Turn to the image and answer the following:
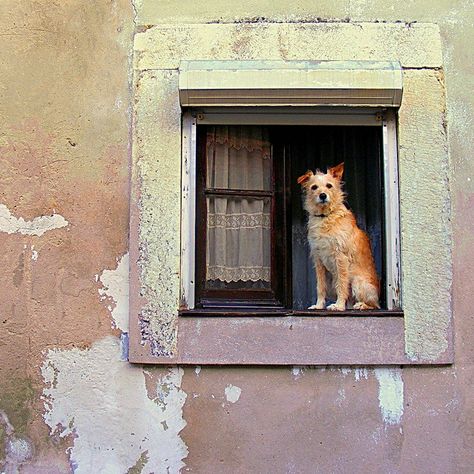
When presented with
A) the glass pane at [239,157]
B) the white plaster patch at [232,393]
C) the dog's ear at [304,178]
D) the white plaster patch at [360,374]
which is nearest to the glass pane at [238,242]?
the glass pane at [239,157]

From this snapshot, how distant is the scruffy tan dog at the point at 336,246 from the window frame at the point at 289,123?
24 cm

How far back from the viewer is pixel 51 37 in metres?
5.88

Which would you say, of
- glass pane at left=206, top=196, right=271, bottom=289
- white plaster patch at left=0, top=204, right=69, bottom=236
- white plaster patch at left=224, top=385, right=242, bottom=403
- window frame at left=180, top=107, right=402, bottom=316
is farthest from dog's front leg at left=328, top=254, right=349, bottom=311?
white plaster patch at left=0, top=204, right=69, bottom=236

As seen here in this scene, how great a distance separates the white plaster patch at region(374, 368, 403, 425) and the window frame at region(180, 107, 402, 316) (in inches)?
16.9

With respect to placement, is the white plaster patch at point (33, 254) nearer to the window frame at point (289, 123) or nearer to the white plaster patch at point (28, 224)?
the white plaster patch at point (28, 224)

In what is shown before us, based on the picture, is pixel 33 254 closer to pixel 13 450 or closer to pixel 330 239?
pixel 13 450

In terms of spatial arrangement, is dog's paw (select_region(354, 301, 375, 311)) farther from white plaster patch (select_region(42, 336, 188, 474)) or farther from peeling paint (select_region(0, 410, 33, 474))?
peeling paint (select_region(0, 410, 33, 474))

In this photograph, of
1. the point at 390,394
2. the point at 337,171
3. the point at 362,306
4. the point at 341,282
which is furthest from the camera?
the point at 337,171

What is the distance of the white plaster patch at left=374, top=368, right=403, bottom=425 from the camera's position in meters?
5.45

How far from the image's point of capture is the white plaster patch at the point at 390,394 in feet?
17.9

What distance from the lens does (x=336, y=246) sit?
6.00 metres

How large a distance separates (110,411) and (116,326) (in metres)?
0.57

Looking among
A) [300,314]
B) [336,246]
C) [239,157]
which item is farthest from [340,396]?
[239,157]

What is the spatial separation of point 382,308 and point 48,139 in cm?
265
